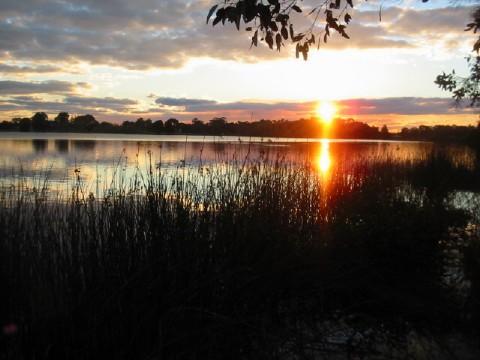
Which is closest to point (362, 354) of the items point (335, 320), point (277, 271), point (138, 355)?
point (335, 320)

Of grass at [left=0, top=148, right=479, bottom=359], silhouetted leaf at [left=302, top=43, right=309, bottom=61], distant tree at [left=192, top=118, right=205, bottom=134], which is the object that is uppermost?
silhouetted leaf at [left=302, top=43, right=309, bottom=61]

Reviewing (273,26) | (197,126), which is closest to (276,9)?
(273,26)

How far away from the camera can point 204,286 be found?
11.2ft

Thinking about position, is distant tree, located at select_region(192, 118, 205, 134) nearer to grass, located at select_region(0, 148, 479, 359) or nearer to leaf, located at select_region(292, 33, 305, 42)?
Result: grass, located at select_region(0, 148, 479, 359)

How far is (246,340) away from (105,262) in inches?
56.0

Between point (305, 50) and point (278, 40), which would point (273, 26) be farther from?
point (305, 50)

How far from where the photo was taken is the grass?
324 centimetres

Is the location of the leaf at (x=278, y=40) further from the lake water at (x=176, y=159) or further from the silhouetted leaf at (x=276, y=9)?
the lake water at (x=176, y=159)

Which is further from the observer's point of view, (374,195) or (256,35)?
(374,195)

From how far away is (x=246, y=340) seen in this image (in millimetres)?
3373

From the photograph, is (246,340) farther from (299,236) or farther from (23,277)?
(299,236)

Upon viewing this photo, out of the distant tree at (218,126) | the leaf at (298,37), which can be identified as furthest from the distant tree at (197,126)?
the leaf at (298,37)

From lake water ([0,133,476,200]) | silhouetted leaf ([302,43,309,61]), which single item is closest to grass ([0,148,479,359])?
lake water ([0,133,476,200])

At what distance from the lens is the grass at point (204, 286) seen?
324 centimetres
